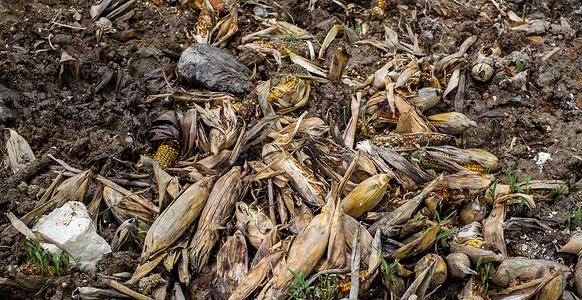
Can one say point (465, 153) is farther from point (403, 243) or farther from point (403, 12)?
point (403, 12)

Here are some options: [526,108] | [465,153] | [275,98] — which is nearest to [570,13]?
[526,108]

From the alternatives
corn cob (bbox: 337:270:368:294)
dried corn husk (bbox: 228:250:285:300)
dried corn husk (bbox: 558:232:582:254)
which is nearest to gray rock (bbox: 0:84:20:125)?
dried corn husk (bbox: 228:250:285:300)

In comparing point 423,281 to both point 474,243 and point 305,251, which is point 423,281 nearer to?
point 474,243

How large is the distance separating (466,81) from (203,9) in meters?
2.23

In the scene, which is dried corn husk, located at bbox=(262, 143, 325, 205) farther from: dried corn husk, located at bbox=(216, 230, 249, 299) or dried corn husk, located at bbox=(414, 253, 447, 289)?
dried corn husk, located at bbox=(414, 253, 447, 289)

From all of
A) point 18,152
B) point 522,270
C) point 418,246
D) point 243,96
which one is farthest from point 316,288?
point 18,152

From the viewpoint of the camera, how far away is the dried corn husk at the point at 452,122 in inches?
122

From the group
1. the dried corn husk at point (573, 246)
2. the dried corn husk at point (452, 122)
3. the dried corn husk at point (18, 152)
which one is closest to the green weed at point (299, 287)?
Result: the dried corn husk at point (573, 246)

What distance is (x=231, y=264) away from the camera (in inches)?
92.9

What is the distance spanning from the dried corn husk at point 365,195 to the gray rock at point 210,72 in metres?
1.20

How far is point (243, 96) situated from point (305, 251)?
4.59 feet

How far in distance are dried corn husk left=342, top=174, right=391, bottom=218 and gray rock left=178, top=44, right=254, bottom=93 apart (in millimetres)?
1198

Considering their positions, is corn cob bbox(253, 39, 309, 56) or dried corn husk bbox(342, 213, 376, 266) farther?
corn cob bbox(253, 39, 309, 56)

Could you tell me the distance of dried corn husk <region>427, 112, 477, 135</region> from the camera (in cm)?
311
